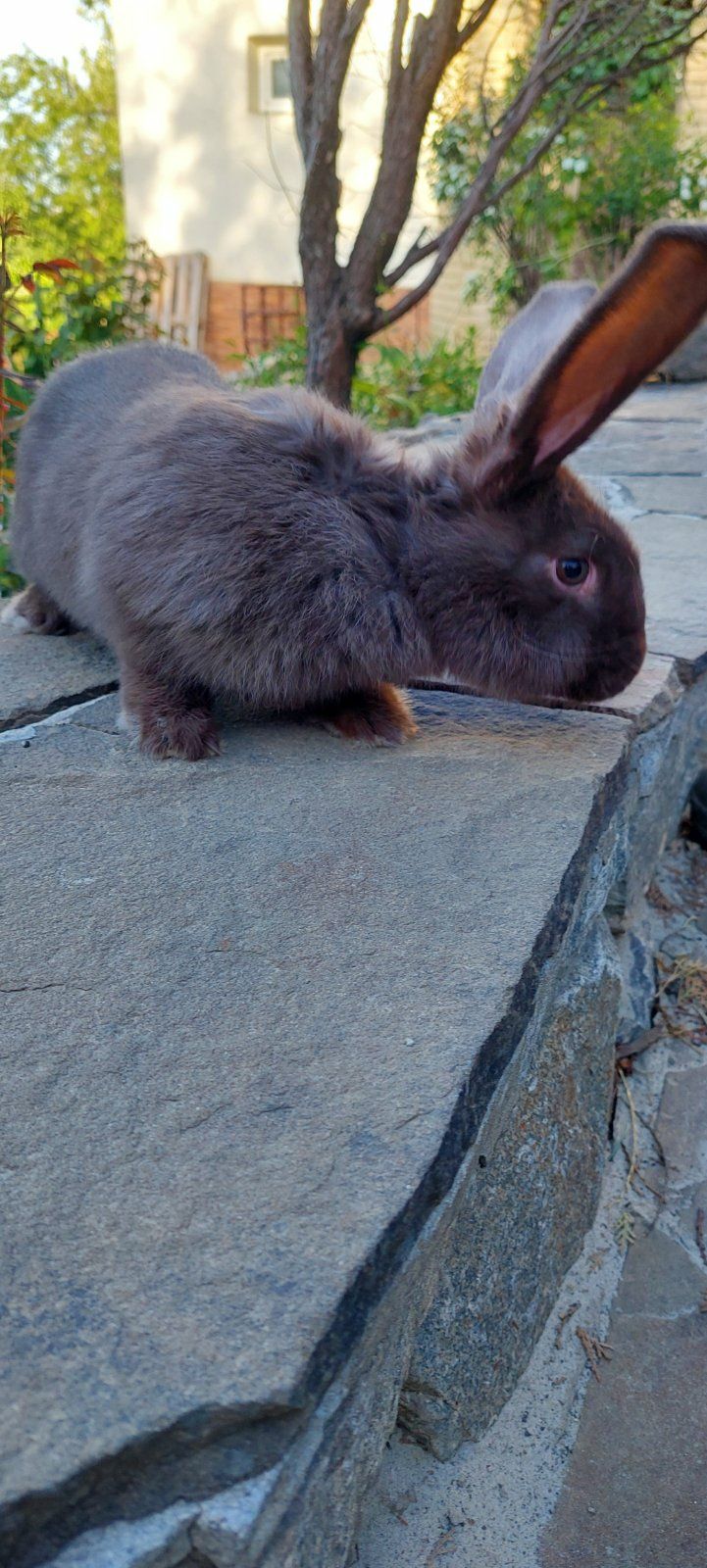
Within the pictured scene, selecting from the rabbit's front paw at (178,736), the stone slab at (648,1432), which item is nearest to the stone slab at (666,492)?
Answer: the rabbit's front paw at (178,736)

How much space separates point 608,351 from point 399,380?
6.18 metres

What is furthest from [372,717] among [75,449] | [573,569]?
[75,449]

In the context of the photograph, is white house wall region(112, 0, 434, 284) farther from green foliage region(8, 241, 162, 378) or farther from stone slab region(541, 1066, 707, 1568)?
stone slab region(541, 1066, 707, 1568)

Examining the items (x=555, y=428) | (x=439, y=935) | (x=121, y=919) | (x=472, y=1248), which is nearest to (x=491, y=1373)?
(x=472, y=1248)

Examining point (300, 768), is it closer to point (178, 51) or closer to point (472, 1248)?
point (472, 1248)

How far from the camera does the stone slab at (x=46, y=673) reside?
2.42 m

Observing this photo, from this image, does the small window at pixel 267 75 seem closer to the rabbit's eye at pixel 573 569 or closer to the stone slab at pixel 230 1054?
the rabbit's eye at pixel 573 569

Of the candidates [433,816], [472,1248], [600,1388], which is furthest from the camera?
[433,816]

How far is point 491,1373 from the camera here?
1.56m

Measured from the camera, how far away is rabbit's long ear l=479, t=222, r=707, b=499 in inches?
65.5

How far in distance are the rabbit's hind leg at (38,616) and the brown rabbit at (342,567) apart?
71 centimetres

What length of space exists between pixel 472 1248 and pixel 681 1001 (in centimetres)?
105

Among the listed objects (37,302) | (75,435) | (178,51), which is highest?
(178,51)

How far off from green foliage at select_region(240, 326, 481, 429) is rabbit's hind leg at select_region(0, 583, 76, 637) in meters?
3.72
